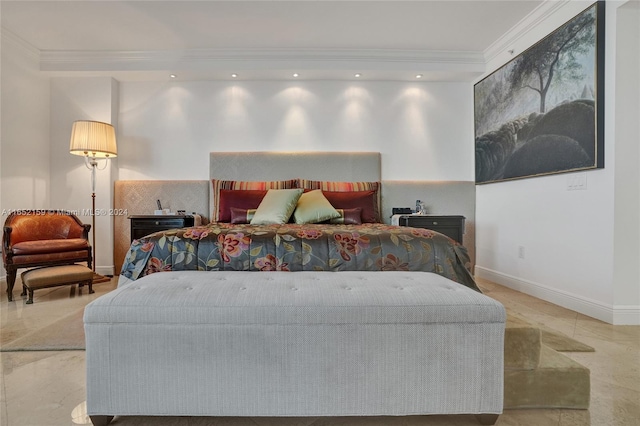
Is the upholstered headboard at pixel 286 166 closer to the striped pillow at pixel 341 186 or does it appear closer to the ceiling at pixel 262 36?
the striped pillow at pixel 341 186

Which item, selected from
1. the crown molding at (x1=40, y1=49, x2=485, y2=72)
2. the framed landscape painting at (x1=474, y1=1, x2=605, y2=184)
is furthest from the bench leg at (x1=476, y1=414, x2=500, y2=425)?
the crown molding at (x1=40, y1=49, x2=485, y2=72)

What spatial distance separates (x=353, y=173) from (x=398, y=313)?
316 centimetres

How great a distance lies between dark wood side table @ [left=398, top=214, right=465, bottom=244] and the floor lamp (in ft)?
11.6

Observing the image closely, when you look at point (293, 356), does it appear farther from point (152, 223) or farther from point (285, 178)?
point (285, 178)

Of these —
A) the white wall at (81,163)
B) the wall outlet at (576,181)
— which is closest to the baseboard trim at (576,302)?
the wall outlet at (576,181)

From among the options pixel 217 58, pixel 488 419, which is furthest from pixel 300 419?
pixel 217 58

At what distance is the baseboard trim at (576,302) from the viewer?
2461 millimetres

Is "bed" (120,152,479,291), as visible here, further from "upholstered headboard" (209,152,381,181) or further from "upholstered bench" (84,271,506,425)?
"upholstered headboard" (209,152,381,181)

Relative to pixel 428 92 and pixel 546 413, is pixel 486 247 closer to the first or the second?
pixel 428 92

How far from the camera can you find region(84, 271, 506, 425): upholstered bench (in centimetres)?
121

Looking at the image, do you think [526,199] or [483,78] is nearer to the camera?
[526,199]

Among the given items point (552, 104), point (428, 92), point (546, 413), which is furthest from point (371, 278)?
point (428, 92)

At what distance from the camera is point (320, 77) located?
4195 mm

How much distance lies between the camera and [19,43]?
144 inches
